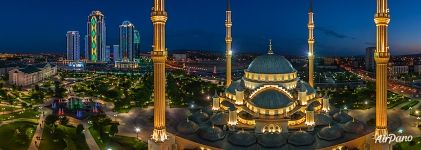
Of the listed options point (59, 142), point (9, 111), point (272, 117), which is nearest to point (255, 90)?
point (272, 117)

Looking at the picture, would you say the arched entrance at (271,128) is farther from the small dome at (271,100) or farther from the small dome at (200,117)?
the small dome at (200,117)

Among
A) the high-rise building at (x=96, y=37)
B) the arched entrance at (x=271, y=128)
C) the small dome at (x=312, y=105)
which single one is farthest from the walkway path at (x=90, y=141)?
the high-rise building at (x=96, y=37)

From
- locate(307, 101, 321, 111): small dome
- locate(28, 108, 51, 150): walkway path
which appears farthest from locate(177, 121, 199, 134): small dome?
locate(28, 108, 51, 150): walkway path

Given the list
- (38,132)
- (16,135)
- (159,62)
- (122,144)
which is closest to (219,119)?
(122,144)

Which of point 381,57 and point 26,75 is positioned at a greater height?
point 381,57

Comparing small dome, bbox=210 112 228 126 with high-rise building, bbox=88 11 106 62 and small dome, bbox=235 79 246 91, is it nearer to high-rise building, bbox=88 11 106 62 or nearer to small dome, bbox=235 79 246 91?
small dome, bbox=235 79 246 91

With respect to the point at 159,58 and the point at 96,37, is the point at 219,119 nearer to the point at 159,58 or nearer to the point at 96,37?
the point at 159,58

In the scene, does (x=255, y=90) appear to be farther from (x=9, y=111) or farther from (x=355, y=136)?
(x=9, y=111)
